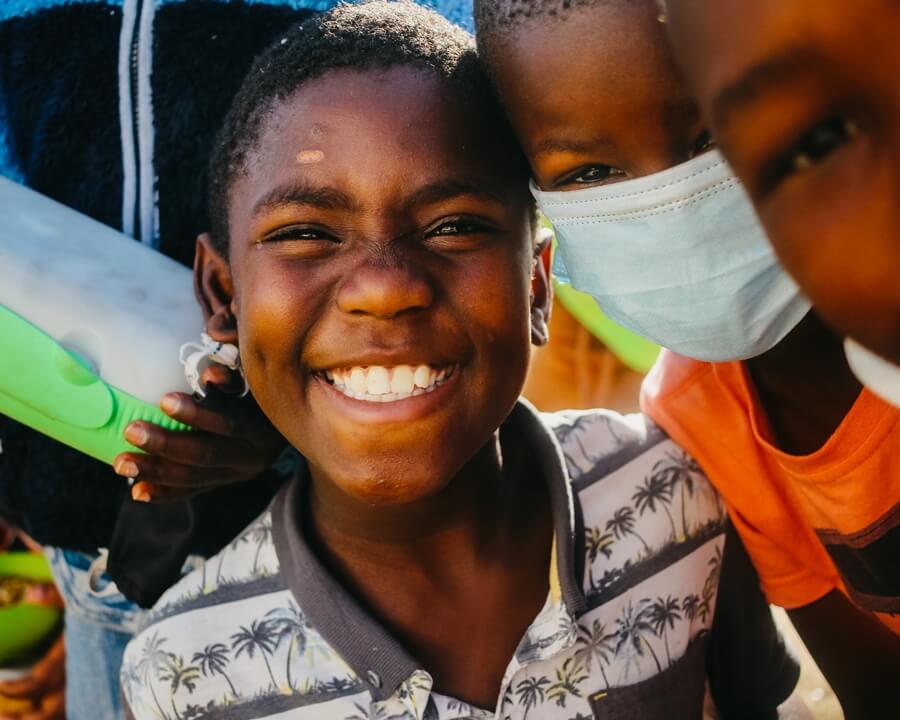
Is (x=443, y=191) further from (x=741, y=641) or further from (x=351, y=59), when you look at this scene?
(x=741, y=641)

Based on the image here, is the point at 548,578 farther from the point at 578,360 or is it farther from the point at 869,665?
the point at 578,360

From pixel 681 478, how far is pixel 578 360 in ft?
3.88

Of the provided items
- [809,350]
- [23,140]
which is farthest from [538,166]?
[23,140]

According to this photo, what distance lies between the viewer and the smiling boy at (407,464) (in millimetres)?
1372

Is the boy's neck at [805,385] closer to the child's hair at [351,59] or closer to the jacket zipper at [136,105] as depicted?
the child's hair at [351,59]

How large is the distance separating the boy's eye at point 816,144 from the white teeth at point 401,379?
2.22 ft

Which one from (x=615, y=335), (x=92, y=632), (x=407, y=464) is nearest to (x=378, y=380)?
(x=407, y=464)

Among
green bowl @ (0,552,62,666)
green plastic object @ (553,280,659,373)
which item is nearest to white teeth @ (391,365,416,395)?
green bowl @ (0,552,62,666)

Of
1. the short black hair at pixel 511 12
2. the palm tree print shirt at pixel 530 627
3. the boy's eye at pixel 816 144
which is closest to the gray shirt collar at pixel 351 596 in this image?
the palm tree print shirt at pixel 530 627

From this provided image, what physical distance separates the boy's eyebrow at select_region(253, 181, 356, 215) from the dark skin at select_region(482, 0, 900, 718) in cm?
28

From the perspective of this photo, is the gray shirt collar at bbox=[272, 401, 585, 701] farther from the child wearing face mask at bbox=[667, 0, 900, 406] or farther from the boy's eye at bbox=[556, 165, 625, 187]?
the child wearing face mask at bbox=[667, 0, 900, 406]

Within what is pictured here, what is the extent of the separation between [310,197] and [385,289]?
0.19 metres

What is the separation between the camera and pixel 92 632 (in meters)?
1.95

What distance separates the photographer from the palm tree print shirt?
4.82ft
